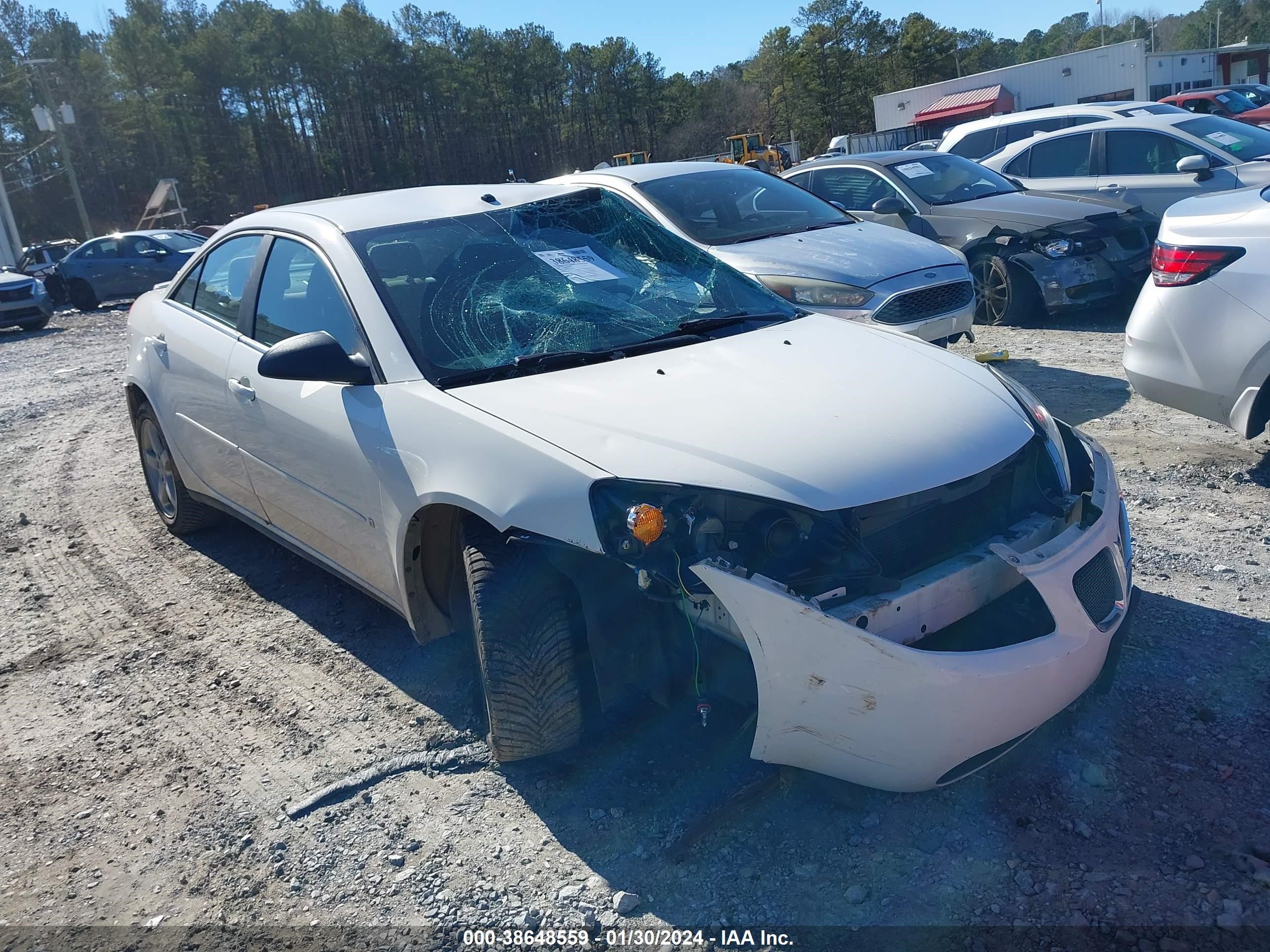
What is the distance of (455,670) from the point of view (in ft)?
12.3

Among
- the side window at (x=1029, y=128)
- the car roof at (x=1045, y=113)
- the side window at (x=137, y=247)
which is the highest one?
the side window at (x=137, y=247)

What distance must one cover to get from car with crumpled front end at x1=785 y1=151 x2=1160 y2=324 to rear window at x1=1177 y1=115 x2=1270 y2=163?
1286 mm

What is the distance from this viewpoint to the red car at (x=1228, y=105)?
66.3 feet

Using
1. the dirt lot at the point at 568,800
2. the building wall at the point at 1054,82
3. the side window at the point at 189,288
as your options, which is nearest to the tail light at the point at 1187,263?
the dirt lot at the point at 568,800

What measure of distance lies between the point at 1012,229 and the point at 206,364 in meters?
6.99

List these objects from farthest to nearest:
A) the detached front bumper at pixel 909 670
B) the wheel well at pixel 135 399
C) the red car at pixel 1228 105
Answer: the red car at pixel 1228 105 < the wheel well at pixel 135 399 < the detached front bumper at pixel 909 670

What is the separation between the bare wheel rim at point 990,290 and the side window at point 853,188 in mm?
1215

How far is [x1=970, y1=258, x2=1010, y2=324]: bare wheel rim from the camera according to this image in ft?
28.6

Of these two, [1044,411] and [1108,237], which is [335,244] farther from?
[1108,237]

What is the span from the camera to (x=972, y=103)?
4722cm

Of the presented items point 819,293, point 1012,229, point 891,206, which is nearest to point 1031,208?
point 1012,229

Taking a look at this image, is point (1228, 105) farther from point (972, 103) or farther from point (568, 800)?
point (972, 103)

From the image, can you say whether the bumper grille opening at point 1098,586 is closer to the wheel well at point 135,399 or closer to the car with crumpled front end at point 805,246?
the car with crumpled front end at point 805,246

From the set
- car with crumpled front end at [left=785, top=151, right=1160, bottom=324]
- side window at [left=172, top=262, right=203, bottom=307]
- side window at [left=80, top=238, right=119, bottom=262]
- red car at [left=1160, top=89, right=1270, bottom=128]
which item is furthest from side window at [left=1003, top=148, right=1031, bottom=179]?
side window at [left=80, top=238, right=119, bottom=262]
